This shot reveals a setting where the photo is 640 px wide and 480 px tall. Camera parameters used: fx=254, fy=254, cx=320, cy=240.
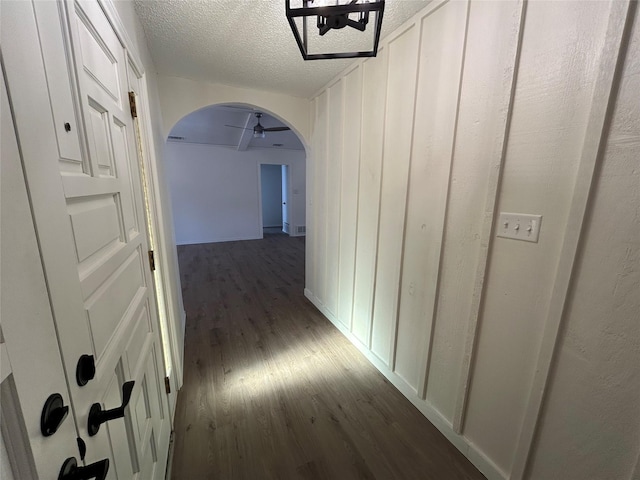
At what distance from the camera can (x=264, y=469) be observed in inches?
52.8

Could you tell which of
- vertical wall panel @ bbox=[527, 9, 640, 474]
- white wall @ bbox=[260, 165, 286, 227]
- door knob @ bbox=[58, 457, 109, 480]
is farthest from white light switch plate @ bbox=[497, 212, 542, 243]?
white wall @ bbox=[260, 165, 286, 227]

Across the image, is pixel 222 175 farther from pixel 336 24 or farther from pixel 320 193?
pixel 336 24

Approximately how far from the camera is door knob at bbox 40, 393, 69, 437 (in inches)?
15.6

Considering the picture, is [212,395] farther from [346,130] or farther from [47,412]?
[346,130]

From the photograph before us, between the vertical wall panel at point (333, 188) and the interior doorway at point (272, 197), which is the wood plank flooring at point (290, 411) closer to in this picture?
the vertical wall panel at point (333, 188)

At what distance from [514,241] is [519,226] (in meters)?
0.07

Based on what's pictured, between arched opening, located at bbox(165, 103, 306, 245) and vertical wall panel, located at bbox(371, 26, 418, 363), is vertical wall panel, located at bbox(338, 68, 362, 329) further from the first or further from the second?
arched opening, located at bbox(165, 103, 306, 245)

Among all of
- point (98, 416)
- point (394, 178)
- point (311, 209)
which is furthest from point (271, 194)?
point (98, 416)

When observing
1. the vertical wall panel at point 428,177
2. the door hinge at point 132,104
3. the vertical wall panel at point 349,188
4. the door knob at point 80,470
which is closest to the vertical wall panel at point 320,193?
the vertical wall panel at point 349,188

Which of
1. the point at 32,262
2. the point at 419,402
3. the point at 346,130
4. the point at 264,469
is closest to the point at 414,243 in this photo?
the point at 419,402

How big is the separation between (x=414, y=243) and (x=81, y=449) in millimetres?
1608

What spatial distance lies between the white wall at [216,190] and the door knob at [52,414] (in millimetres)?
6344

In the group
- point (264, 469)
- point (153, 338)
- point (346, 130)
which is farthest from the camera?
point (346, 130)

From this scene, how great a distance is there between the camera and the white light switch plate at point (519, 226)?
41.1 inches
